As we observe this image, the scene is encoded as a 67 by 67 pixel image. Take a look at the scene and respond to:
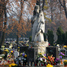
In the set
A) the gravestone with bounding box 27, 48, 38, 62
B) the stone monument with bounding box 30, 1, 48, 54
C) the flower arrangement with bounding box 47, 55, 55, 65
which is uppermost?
the stone monument with bounding box 30, 1, 48, 54

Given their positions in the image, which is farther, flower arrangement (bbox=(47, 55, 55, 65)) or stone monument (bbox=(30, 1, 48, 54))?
stone monument (bbox=(30, 1, 48, 54))

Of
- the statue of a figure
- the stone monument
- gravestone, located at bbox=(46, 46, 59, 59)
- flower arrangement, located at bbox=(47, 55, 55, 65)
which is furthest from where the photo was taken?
the statue of a figure

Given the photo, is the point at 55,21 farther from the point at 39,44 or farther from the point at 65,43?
the point at 39,44

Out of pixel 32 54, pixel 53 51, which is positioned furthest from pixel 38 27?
pixel 32 54

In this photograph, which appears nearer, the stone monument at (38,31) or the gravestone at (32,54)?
the gravestone at (32,54)

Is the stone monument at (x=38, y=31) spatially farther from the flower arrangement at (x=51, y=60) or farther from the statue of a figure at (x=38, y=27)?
the flower arrangement at (x=51, y=60)

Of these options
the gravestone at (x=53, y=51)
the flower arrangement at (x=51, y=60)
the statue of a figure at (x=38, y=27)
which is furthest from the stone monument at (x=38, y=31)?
the flower arrangement at (x=51, y=60)

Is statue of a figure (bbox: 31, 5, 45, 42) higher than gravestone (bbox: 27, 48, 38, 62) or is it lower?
higher

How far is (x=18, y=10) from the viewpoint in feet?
61.1

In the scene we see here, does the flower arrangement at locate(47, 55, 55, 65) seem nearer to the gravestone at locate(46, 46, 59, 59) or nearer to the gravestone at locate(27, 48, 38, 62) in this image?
the gravestone at locate(46, 46, 59, 59)

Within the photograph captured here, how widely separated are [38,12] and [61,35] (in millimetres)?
9503

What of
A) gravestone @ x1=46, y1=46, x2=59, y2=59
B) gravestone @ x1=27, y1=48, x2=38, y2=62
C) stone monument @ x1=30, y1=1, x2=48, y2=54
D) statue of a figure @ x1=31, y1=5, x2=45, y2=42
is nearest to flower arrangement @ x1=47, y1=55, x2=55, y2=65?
gravestone @ x1=46, y1=46, x2=59, y2=59

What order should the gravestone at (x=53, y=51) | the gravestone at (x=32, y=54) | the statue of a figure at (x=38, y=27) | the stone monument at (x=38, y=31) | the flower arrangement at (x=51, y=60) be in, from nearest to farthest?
the gravestone at (x=32, y=54)
the flower arrangement at (x=51, y=60)
the gravestone at (x=53, y=51)
the stone monument at (x=38, y=31)
the statue of a figure at (x=38, y=27)

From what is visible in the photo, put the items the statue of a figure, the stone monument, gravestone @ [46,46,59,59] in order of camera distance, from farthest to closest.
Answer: the statue of a figure < the stone monument < gravestone @ [46,46,59,59]
